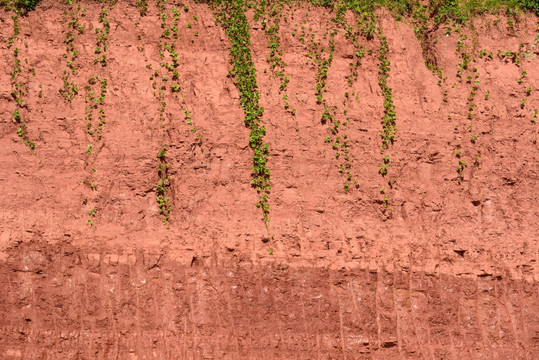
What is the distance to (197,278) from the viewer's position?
8.55 metres

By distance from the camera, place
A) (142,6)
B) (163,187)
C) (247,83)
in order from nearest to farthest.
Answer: (163,187) < (247,83) < (142,6)

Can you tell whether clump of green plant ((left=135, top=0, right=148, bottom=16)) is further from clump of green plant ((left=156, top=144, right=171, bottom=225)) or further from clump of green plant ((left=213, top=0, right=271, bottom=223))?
clump of green plant ((left=156, top=144, right=171, bottom=225))

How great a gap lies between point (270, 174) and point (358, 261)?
79.2 inches

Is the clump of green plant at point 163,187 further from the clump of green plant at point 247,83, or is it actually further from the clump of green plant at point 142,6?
the clump of green plant at point 142,6

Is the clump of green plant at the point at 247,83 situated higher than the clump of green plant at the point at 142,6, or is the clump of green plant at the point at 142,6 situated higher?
the clump of green plant at the point at 142,6

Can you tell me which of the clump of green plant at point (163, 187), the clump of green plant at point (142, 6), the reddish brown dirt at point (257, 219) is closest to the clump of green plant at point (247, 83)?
the reddish brown dirt at point (257, 219)

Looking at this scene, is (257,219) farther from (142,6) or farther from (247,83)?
(142,6)

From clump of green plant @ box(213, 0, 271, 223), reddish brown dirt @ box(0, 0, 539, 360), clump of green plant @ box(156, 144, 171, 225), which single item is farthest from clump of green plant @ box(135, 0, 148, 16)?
clump of green plant @ box(156, 144, 171, 225)

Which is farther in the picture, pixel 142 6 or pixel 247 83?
pixel 142 6

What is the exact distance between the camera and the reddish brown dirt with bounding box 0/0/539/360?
329 inches

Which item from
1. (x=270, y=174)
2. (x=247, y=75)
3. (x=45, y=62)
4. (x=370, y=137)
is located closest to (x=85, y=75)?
(x=45, y=62)

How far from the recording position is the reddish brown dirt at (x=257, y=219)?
8352mm

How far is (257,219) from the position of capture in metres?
8.98

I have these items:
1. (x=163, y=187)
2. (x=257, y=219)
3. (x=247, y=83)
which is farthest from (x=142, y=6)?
(x=257, y=219)
